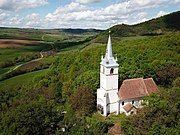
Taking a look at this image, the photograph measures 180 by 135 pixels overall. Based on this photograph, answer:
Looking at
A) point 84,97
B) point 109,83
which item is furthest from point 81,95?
point 109,83

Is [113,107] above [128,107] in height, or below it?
below

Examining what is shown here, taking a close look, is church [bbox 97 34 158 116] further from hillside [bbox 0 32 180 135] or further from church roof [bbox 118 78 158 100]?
hillside [bbox 0 32 180 135]

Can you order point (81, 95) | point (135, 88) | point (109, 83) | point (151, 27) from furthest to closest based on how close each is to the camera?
point (151, 27) < point (81, 95) < point (135, 88) < point (109, 83)

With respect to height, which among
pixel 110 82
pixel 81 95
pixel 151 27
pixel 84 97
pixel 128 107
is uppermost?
pixel 151 27

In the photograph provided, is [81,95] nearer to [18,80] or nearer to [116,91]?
[116,91]

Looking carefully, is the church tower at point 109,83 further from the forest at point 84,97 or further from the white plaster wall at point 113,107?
the forest at point 84,97

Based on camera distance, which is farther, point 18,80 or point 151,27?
point 151,27

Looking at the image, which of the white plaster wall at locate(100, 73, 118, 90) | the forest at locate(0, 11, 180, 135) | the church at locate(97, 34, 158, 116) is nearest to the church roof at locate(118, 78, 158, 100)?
the church at locate(97, 34, 158, 116)
